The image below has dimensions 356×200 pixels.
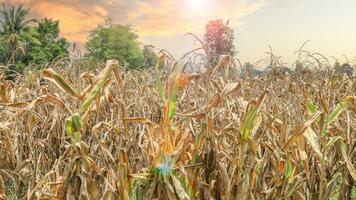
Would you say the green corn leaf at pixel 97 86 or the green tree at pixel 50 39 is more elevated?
the green tree at pixel 50 39

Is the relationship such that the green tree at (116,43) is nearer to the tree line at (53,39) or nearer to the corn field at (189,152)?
the tree line at (53,39)

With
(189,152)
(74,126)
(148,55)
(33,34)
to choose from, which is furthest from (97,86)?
(33,34)

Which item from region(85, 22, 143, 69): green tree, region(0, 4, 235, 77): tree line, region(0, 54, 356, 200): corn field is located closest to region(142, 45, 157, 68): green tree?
region(0, 54, 356, 200): corn field

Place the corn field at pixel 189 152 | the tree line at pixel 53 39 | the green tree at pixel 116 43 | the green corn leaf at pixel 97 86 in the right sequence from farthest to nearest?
the green tree at pixel 116 43 → the tree line at pixel 53 39 → the corn field at pixel 189 152 → the green corn leaf at pixel 97 86

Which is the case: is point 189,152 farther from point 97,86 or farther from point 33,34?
point 33,34

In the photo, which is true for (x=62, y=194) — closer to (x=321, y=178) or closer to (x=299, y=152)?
(x=299, y=152)

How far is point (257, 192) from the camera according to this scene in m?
3.38

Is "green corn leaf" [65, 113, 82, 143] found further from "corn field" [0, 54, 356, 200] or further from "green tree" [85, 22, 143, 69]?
"green tree" [85, 22, 143, 69]

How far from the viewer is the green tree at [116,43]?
88.8 metres

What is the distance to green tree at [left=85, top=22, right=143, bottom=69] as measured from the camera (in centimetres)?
8875

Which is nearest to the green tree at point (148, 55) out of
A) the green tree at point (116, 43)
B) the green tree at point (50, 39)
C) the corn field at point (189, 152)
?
the corn field at point (189, 152)

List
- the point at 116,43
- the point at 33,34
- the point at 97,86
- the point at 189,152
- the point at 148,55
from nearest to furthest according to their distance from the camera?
the point at 97,86 < the point at 189,152 < the point at 148,55 < the point at 33,34 < the point at 116,43

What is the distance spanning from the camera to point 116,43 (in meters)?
90.1

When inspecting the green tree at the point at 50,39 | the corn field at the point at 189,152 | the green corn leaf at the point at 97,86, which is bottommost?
the corn field at the point at 189,152
